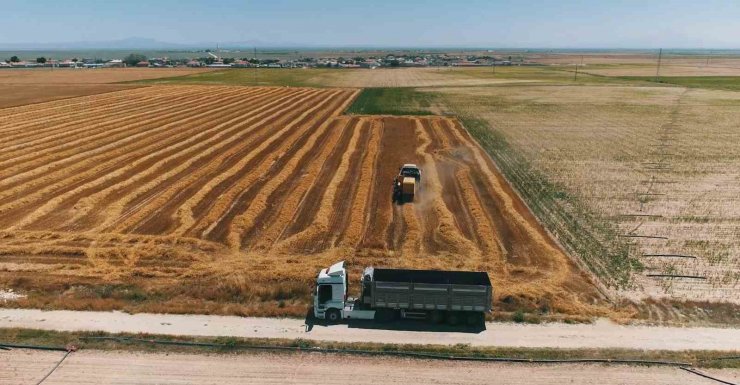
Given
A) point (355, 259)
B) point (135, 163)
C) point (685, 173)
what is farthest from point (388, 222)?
point (685, 173)

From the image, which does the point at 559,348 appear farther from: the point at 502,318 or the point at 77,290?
the point at 77,290

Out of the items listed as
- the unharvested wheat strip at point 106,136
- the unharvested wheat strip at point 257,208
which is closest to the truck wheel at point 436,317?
the unharvested wheat strip at point 257,208

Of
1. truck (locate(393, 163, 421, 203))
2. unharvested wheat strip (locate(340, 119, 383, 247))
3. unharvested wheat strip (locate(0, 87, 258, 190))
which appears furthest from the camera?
unharvested wheat strip (locate(0, 87, 258, 190))

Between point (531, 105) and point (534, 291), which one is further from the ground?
point (531, 105)

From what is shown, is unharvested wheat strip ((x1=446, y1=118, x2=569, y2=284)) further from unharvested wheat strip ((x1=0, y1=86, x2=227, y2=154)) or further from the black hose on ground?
unharvested wheat strip ((x1=0, y1=86, x2=227, y2=154))

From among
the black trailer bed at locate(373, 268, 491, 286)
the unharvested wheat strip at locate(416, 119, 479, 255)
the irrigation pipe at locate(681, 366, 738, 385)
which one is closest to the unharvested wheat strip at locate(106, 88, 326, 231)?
the black trailer bed at locate(373, 268, 491, 286)

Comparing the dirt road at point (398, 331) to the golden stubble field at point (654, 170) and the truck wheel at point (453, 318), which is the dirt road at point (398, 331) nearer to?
the truck wheel at point (453, 318)

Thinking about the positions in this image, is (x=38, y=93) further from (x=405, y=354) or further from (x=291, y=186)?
(x=405, y=354)
